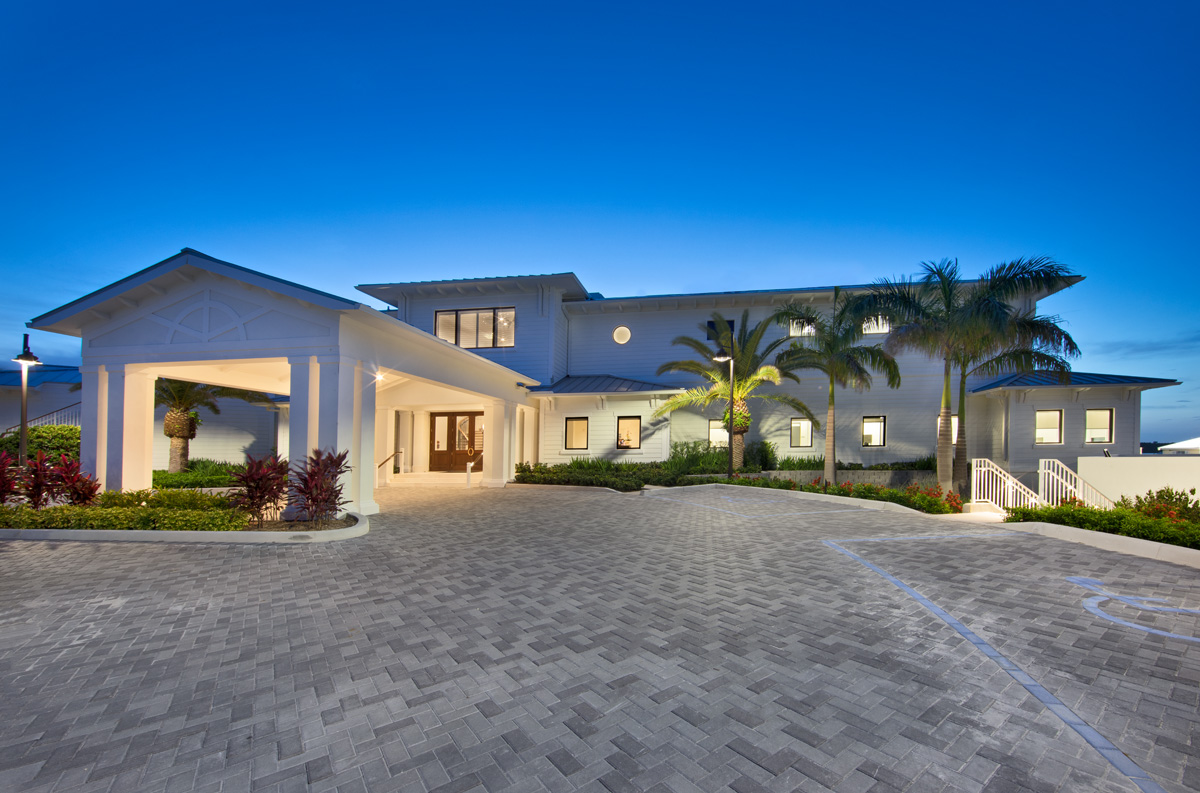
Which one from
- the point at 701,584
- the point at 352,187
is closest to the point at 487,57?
the point at 352,187

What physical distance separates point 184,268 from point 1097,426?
94.1 feet

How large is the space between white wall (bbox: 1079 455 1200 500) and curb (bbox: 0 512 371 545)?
16.6 metres

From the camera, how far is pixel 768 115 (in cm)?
1470

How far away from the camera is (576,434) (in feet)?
71.3

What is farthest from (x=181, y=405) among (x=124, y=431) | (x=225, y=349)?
(x=225, y=349)

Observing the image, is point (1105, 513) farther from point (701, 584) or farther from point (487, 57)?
point (487, 57)

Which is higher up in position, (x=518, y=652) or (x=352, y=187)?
(x=352, y=187)

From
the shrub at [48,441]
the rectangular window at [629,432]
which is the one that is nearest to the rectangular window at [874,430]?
the rectangular window at [629,432]

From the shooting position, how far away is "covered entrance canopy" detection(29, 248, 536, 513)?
10.1 meters

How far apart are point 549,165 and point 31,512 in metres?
18.3

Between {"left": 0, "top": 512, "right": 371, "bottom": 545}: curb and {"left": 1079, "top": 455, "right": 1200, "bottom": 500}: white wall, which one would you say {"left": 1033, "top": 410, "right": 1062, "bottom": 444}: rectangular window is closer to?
{"left": 1079, "top": 455, "right": 1200, "bottom": 500}: white wall

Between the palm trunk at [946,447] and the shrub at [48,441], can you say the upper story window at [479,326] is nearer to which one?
the shrub at [48,441]

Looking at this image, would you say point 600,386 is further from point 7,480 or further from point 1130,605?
point 1130,605

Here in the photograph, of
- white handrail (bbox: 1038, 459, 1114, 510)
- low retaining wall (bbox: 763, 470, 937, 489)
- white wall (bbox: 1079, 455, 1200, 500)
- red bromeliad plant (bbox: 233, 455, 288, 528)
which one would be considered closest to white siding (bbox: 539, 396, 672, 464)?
low retaining wall (bbox: 763, 470, 937, 489)
